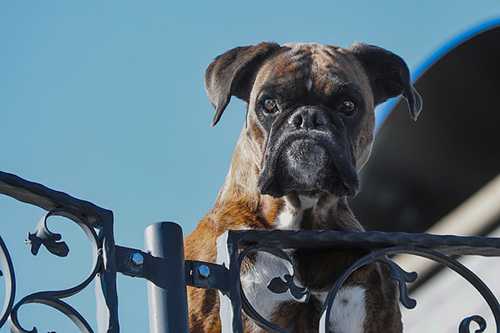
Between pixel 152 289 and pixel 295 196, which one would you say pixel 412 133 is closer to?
pixel 295 196

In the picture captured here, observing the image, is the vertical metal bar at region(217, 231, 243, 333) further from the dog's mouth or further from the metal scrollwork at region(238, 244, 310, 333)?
the dog's mouth

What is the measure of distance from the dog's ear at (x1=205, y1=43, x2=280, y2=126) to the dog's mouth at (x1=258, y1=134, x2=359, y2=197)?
0.53m

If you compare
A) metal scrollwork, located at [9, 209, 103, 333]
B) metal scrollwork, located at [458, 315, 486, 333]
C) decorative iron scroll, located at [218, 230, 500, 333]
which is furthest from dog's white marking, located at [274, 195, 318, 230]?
metal scrollwork, located at [9, 209, 103, 333]

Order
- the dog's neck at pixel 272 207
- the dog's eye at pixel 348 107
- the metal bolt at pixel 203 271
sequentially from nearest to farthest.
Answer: the metal bolt at pixel 203 271
the dog's neck at pixel 272 207
the dog's eye at pixel 348 107

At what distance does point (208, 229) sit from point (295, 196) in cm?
38

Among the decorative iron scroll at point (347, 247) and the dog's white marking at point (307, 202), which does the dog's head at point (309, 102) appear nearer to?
the dog's white marking at point (307, 202)

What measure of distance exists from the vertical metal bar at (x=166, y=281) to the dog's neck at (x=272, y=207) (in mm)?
1580

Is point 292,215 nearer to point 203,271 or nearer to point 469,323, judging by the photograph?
point 469,323

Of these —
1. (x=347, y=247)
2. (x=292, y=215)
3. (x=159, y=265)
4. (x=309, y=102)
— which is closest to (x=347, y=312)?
(x=292, y=215)

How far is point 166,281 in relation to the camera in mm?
2283

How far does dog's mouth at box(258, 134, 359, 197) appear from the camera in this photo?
376 centimetres

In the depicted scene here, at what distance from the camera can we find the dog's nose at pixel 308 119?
3.81 meters

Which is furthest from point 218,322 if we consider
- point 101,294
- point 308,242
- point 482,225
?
point 482,225

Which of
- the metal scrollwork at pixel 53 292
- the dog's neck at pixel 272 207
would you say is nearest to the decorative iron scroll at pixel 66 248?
the metal scrollwork at pixel 53 292
